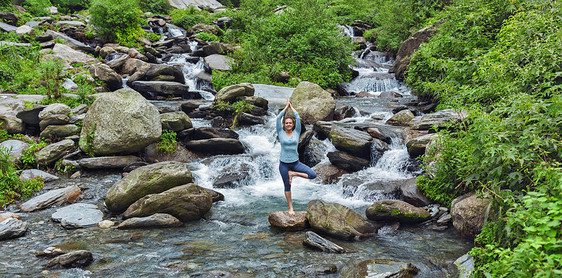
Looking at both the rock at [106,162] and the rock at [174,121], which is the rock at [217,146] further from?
the rock at [106,162]

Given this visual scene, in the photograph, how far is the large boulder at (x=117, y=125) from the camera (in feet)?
34.5

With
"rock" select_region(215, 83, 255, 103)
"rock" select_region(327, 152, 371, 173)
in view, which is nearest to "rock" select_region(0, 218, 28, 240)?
"rock" select_region(327, 152, 371, 173)

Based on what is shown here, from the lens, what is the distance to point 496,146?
15.6 ft

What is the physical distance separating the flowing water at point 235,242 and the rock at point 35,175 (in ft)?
1.52

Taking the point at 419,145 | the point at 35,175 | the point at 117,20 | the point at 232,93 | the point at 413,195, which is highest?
the point at 117,20

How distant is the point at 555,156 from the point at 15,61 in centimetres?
2089

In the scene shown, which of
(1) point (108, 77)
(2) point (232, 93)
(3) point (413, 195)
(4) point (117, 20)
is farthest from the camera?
(4) point (117, 20)

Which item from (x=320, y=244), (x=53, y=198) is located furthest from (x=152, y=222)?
(x=320, y=244)

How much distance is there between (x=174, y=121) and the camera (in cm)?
1237

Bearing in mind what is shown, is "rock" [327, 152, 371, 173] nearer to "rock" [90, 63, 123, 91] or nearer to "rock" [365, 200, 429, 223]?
"rock" [365, 200, 429, 223]

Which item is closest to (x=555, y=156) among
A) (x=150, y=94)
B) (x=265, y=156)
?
(x=265, y=156)

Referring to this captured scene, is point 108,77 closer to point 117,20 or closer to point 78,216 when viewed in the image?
point 117,20

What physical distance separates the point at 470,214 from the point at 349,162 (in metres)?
4.75

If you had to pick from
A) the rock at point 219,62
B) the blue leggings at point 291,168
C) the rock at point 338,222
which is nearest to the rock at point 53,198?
the blue leggings at point 291,168
